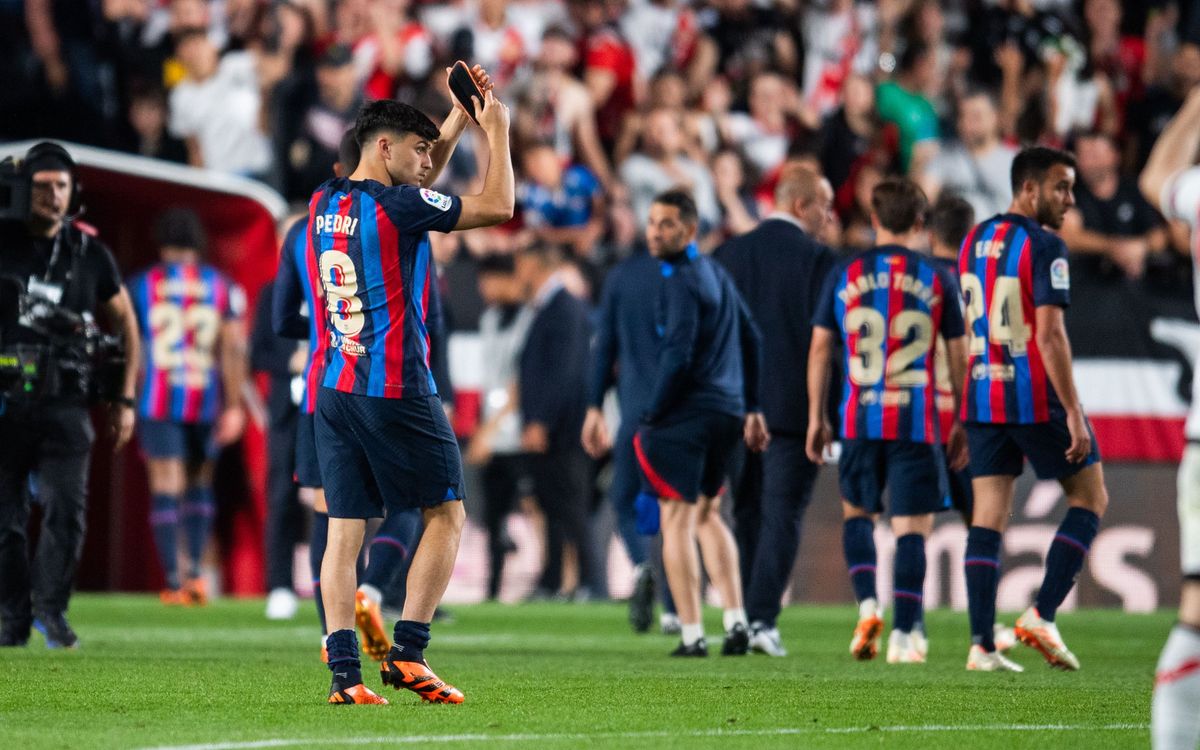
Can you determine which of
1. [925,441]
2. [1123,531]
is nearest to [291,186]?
[1123,531]

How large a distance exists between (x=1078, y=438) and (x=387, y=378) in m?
3.31

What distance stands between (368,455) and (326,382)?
0.93 ft

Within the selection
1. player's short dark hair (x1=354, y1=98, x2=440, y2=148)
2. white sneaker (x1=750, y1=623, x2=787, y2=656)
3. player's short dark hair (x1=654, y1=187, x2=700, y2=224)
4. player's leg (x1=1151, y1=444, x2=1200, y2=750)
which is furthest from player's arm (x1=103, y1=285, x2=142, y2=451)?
player's leg (x1=1151, y1=444, x2=1200, y2=750)

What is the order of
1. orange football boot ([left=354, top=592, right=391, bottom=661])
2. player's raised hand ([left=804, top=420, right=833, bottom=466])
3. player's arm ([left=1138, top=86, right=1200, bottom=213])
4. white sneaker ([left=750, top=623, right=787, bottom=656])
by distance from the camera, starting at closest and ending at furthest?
1. player's arm ([left=1138, top=86, right=1200, bottom=213])
2. orange football boot ([left=354, top=592, right=391, bottom=661])
3. player's raised hand ([left=804, top=420, right=833, bottom=466])
4. white sneaker ([left=750, top=623, right=787, bottom=656])

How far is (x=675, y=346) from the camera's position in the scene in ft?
29.6

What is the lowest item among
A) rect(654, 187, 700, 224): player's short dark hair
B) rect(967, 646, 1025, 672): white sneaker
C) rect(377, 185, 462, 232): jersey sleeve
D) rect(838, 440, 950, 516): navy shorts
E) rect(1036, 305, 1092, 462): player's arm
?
rect(967, 646, 1025, 672): white sneaker

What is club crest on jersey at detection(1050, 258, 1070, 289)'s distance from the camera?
27.2 ft

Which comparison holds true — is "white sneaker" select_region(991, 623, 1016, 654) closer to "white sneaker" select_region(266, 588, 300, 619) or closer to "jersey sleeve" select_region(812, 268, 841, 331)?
"jersey sleeve" select_region(812, 268, 841, 331)

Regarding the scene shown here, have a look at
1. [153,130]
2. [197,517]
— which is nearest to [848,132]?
[153,130]

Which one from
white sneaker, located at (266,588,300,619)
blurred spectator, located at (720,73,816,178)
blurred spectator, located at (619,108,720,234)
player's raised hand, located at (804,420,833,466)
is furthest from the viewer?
blurred spectator, located at (720,73,816,178)

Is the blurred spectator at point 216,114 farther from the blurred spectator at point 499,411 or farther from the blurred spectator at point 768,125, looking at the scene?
the blurred spectator at point 768,125

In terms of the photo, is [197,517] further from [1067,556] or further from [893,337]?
[1067,556]

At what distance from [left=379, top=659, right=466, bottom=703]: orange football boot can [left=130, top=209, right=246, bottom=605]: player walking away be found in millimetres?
7295

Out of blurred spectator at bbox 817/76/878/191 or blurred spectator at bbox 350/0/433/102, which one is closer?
blurred spectator at bbox 817/76/878/191
